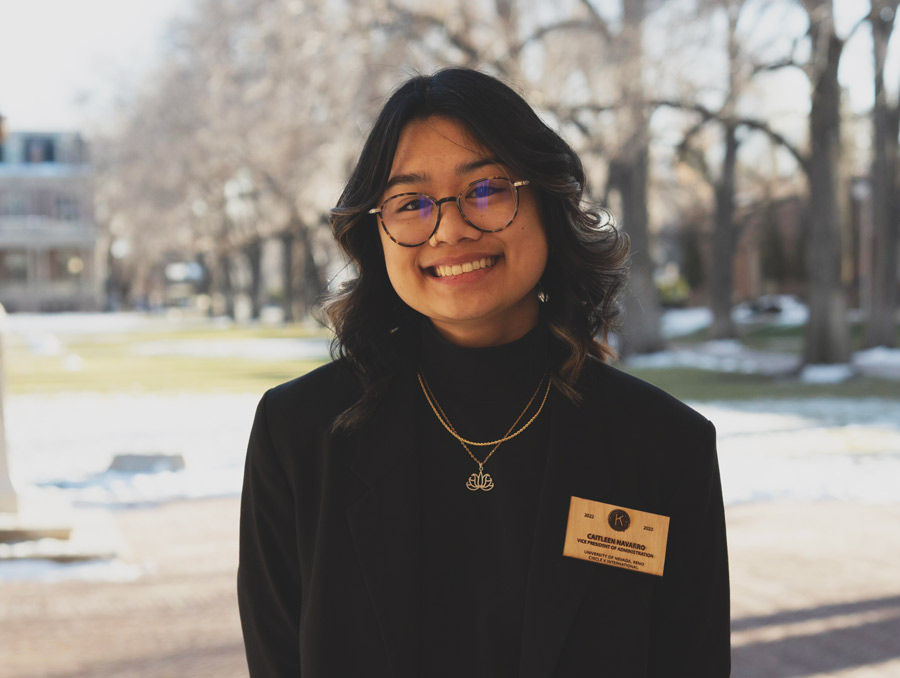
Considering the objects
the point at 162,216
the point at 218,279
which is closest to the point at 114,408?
the point at 162,216

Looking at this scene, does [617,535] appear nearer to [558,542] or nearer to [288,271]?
[558,542]

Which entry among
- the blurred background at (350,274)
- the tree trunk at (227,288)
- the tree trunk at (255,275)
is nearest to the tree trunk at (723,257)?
the blurred background at (350,274)

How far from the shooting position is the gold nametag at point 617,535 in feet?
6.22

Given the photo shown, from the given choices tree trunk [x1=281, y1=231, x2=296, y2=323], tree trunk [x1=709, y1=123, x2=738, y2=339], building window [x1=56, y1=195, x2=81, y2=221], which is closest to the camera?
tree trunk [x1=709, y1=123, x2=738, y2=339]

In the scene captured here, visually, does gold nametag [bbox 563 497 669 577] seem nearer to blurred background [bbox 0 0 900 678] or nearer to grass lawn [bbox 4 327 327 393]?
blurred background [bbox 0 0 900 678]

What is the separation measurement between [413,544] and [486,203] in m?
0.65

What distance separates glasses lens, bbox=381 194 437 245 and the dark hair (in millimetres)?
47

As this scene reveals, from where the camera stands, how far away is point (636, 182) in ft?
78.6

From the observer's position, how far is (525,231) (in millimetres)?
1998

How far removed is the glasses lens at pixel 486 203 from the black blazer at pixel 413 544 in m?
0.37

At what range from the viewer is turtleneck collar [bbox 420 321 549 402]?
205cm

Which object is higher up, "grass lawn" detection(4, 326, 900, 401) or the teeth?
the teeth

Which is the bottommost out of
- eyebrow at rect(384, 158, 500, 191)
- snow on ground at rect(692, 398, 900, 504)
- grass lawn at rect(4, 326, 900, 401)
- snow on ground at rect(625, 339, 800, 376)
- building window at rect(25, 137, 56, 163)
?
snow on ground at rect(625, 339, 800, 376)

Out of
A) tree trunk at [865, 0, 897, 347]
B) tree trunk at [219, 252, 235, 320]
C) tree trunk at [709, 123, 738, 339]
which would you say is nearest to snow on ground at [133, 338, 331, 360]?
tree trunk at [709, 123, 738, 339]
